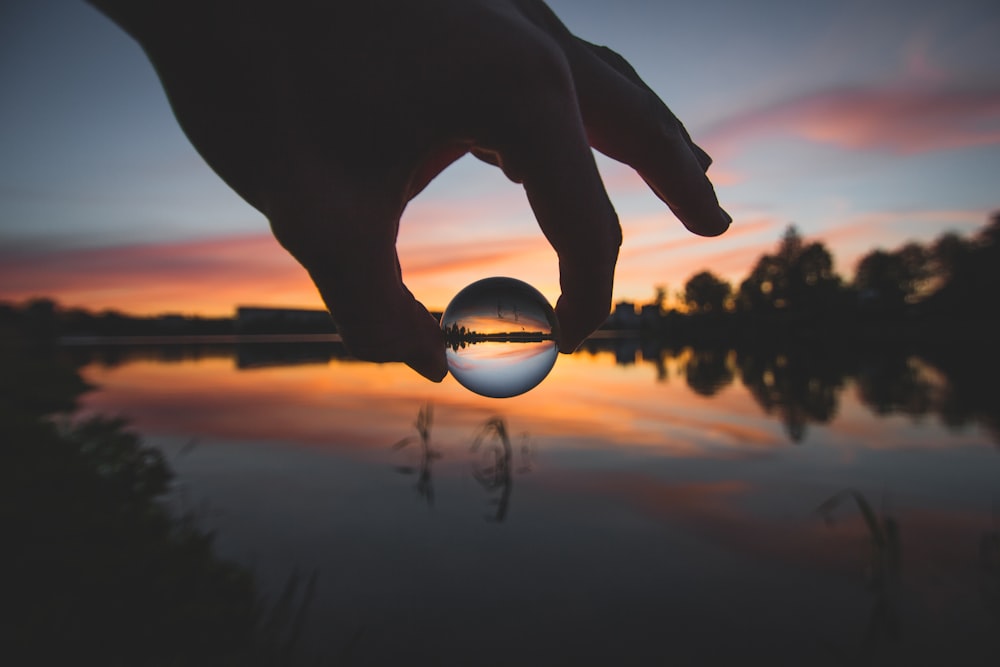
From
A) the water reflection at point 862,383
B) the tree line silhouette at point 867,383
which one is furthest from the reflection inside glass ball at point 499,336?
the tree line silhouette at point 867,383

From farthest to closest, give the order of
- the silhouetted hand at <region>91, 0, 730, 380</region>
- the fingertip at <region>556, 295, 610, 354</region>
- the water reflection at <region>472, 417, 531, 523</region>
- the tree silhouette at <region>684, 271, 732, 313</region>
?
the tree silhouette at <region>684, 271, 732, 313</region>
the water reflection at <region>472, 417, 531, 523</region>
the fingertip at <region>556, 295, 610, 354</region>
the silhouetted hand at <region>91, 0, 730, 380</region>

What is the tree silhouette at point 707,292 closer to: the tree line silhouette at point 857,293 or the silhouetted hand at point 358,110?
the tree line silhouette at point 857,293

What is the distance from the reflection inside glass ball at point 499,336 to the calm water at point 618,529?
29.8 ft

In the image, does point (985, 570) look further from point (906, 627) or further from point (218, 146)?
point (218, 146)

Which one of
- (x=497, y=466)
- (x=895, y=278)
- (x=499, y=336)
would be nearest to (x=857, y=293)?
(x=895, y=278)

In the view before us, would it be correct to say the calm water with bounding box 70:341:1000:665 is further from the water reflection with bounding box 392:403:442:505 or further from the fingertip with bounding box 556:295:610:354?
the fingertip with bounding box 556:295:610:354

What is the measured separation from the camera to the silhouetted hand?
105 cm

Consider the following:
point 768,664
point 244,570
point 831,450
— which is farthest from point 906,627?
point 831,450

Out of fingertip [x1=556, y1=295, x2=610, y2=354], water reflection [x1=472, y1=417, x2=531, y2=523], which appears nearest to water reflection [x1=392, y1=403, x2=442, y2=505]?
water reflection [x1=472, y1=417, x2=531, y2=523]

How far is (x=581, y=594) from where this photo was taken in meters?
11.2

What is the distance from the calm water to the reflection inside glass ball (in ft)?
29.8

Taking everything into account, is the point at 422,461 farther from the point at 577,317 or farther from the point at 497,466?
the point at 577,317

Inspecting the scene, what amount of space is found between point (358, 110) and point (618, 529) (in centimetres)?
1609

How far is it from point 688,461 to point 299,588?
17.8m
